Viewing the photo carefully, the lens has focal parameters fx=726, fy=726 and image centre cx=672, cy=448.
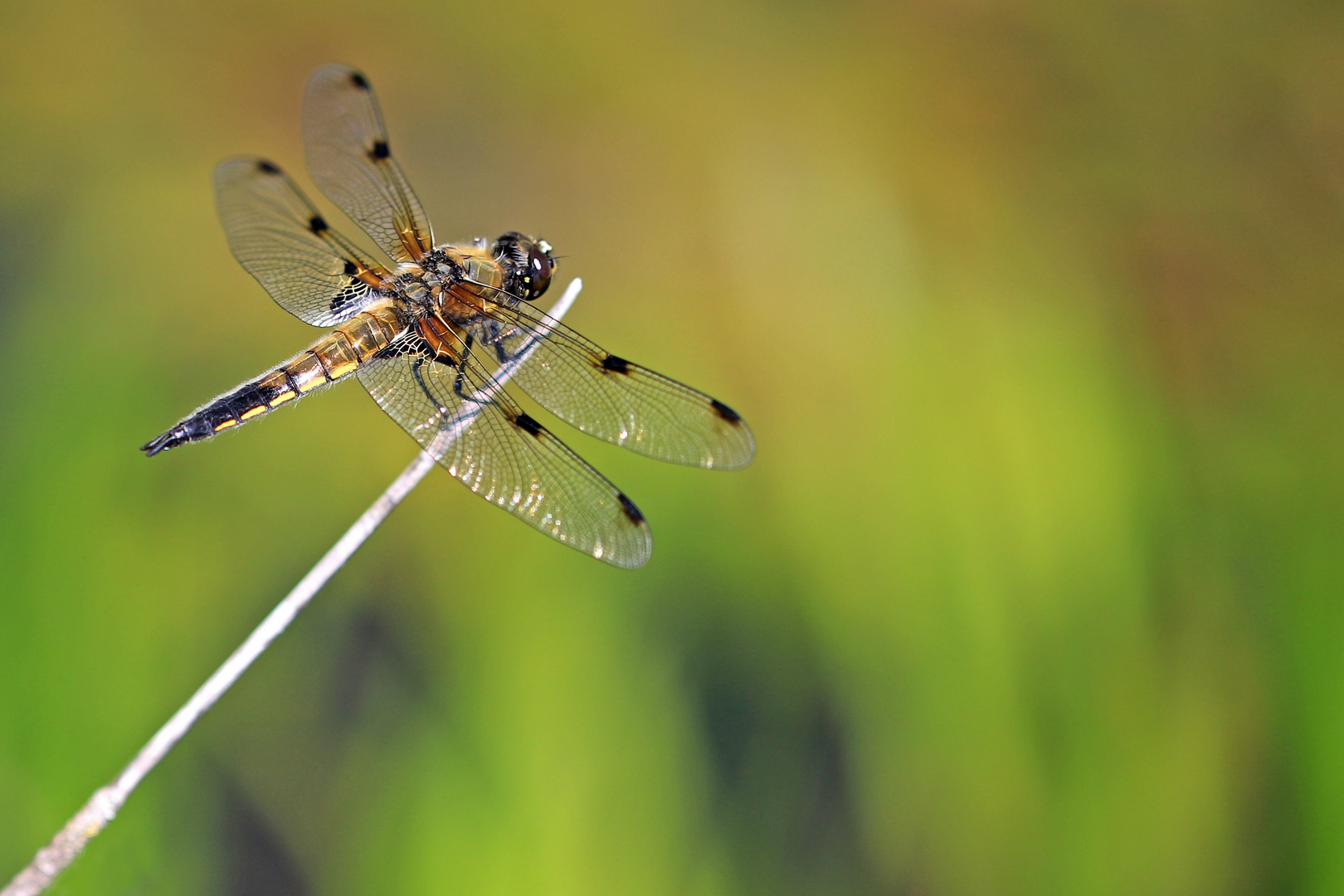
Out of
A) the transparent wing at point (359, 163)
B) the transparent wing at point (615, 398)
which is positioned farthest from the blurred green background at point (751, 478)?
the transparent wing at point (359, 163)

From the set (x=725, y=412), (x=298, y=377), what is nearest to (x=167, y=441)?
(x=298, y=377)

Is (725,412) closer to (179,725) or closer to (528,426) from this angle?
(528,426)

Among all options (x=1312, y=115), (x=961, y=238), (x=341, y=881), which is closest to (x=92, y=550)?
(x=341, y=881)

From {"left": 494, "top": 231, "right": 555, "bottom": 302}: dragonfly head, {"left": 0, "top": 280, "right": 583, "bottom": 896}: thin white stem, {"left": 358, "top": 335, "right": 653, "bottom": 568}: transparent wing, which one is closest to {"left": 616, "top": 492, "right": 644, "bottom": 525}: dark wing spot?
{"left": 358, "top": 335, "right": 653, "bottom": 568}: transparent wing

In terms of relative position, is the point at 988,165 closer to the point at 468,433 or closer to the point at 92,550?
the point at 468,433

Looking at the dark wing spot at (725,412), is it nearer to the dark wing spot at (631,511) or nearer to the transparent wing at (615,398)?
the transparent wing at (615,398)

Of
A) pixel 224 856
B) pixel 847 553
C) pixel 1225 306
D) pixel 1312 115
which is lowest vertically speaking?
pixel 224 856

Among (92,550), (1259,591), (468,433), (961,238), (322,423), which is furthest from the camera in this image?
(961,238)
